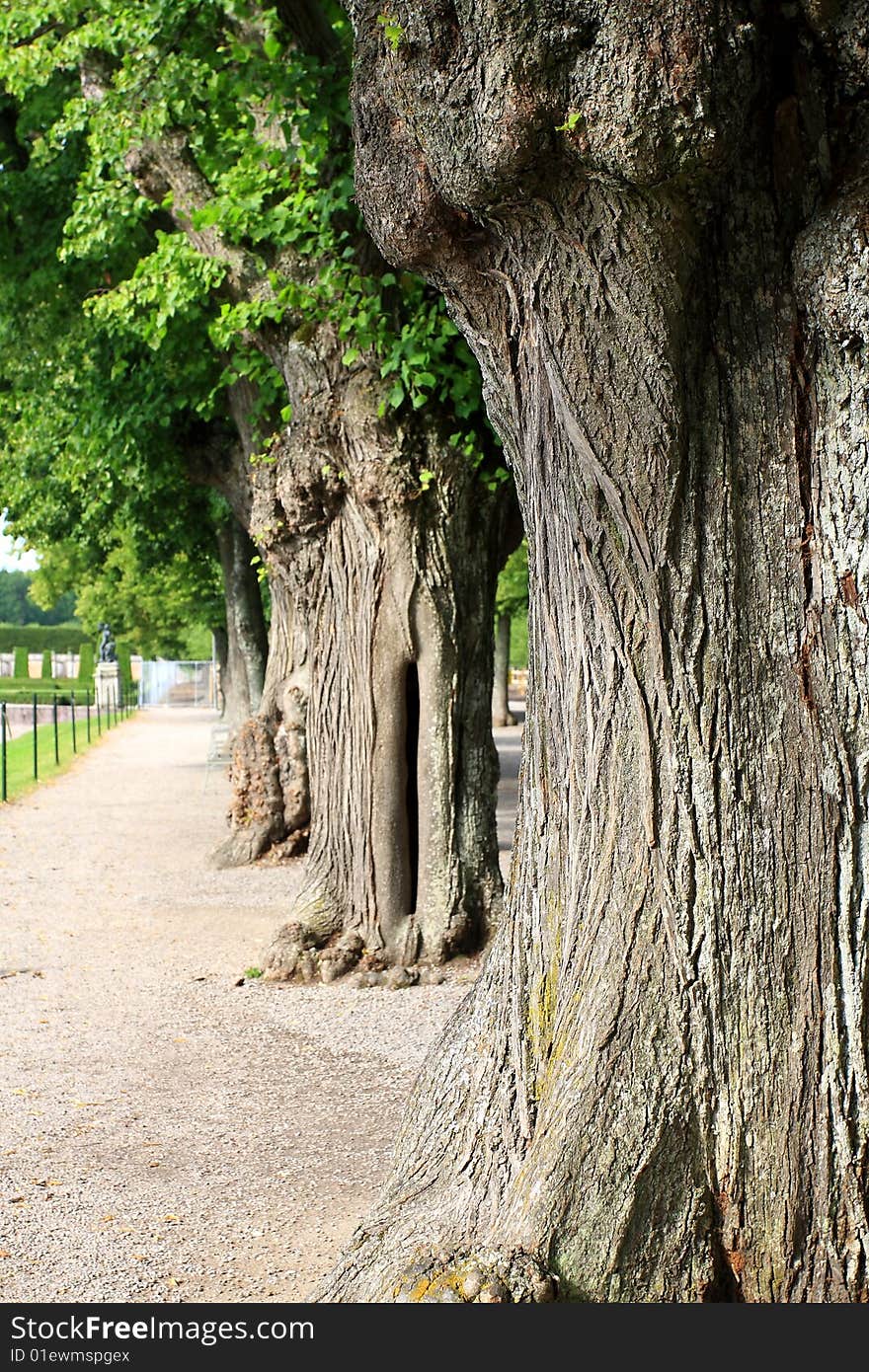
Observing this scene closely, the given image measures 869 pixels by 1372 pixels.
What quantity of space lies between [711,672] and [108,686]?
44.9 metres

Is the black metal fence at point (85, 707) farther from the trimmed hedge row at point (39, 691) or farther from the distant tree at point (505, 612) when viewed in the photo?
the distant tree at point (505, 612)

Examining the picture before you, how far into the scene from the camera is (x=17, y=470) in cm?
2177

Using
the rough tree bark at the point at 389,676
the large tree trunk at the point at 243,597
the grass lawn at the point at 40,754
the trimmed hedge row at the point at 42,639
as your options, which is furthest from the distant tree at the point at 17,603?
the rough tree bark at the point at 389,676

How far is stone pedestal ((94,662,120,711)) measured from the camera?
4600 cm

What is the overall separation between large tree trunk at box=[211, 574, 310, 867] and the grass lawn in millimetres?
7204

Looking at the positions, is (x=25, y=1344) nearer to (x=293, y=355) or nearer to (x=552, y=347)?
(x=552, y=347)

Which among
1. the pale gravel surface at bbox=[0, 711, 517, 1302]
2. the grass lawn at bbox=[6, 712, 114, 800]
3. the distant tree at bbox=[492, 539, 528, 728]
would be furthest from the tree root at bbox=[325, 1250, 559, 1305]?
the distant tree at bbox=[492, 539, 528, 728]

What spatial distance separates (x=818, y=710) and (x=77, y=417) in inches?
619

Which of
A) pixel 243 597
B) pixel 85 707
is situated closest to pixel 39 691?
pixel 85 707

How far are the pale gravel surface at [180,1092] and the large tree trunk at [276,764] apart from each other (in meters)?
0.40

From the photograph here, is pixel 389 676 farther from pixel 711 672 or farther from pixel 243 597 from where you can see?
pixel 243 597

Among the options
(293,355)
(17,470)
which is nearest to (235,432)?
(17,470)

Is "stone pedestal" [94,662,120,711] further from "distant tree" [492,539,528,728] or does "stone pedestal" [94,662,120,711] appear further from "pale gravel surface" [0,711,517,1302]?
"pale gravel surface" [0,711,517,1302]

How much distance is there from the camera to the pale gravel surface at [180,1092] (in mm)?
5000
